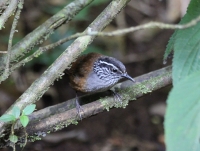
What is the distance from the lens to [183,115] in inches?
50.4

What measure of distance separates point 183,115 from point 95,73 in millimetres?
2455

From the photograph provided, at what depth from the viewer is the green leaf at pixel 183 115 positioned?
1.26m

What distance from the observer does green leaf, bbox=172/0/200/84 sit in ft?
5.58

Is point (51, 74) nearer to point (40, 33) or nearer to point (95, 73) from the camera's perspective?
point (40, 33)

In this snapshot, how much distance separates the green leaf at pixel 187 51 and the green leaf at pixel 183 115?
0.34 meters

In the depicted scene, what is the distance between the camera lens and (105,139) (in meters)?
5.22

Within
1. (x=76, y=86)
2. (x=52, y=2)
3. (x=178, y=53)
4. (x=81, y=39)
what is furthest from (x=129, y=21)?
(x=178, y=53)

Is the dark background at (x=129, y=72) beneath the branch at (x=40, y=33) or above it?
above

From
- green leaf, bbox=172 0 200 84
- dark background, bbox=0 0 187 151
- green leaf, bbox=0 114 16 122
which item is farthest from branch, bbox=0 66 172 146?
dark background, bbox=0 0 187 151

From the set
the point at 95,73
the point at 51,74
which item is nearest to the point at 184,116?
the point at 51,74

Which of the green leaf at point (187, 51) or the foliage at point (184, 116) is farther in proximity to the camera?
the green leaf at point (187, 51)

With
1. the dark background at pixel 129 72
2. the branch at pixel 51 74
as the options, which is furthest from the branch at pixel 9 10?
the dark background at pixel 129 72

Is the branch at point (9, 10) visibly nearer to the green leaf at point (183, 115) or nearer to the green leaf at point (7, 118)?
the green leaf at point (7, 118)

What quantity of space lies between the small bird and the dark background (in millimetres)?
1552
